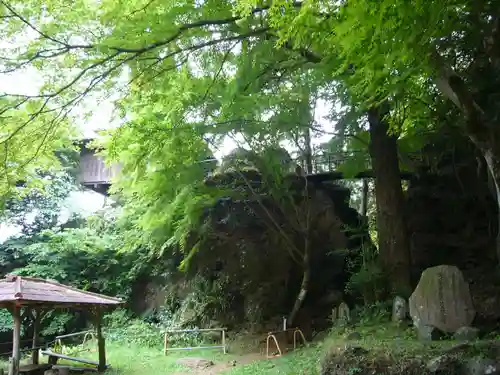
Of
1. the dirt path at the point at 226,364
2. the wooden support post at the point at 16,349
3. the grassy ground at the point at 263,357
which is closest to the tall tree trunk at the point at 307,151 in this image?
the grassy ground at the point at 263,357

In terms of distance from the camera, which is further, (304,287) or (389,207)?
(304,287)

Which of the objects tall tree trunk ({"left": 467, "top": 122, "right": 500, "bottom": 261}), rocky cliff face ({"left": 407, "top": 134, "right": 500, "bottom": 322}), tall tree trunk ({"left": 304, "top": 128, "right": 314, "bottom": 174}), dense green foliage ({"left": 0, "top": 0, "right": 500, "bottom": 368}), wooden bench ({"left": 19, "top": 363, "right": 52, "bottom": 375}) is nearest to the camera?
dense green foliage ({"left": 0, "top": 0, "right": 500, "bottom": 368})

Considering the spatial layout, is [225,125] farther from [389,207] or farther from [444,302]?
[444,302]

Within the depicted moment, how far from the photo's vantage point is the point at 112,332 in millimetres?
16016

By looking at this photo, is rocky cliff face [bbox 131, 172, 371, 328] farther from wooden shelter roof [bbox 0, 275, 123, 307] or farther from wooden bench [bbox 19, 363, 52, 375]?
wooden bench [bbox 19, 363, 52, 375]

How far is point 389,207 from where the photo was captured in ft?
32.4

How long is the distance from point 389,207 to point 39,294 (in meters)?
8.21

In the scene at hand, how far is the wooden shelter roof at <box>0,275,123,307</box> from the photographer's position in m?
8.77

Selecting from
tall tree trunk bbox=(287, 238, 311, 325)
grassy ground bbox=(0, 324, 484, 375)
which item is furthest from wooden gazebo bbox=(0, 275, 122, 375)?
tall tree trunk bbox=(287, 238, 311, 325)

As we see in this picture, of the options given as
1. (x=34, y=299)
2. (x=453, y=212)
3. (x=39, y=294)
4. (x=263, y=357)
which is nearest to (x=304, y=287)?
(x=263, y=357)

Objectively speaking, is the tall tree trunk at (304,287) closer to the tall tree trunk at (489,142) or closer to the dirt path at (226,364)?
the dirt path at (226,364)

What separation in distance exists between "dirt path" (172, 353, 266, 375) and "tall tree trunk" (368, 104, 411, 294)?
4354mm

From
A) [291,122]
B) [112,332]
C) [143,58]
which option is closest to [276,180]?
[291,122]

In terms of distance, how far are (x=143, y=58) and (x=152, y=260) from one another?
42.8ft
